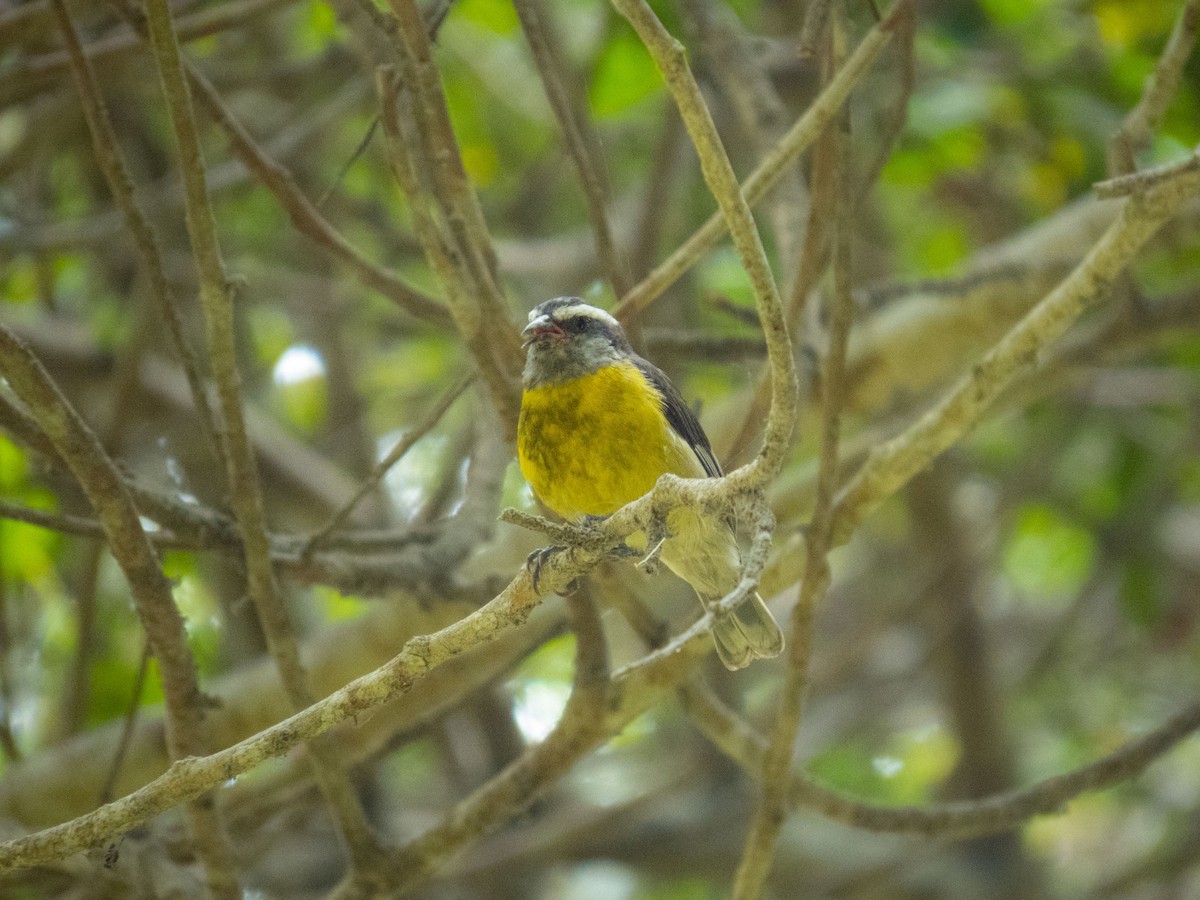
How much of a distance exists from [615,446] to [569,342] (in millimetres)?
485

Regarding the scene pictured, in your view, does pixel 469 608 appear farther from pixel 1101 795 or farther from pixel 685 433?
pixel 1101 795

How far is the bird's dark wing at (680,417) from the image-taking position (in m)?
3.81

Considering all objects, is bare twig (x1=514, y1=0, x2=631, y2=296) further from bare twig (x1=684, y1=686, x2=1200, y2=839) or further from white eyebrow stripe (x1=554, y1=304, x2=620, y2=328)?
bare twig (x1=684, y1=686, x2=1200, y2=839)

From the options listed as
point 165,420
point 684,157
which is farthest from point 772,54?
point 165,420

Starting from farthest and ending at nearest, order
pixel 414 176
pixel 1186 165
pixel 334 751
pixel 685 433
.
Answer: pixel 685 433, pixel 334 751, pixel 414 176, pixel 1186 165

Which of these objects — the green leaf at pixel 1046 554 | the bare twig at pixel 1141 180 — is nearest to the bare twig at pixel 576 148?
the bare twig at pixel 1141 180

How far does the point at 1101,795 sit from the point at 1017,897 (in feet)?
8.23

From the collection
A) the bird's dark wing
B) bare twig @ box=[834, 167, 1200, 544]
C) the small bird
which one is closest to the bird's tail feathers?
the small bird

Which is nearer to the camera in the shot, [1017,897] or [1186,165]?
[1186,165]

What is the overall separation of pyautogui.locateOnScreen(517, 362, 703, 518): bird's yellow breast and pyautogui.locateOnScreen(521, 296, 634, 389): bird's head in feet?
0.35

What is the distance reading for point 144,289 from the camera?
5.20m

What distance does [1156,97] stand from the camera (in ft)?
11.3

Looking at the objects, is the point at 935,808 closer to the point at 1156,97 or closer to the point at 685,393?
the point at 1156,97

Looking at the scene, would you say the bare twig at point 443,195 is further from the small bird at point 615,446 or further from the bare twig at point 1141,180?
the bare twig at point 1141,180
